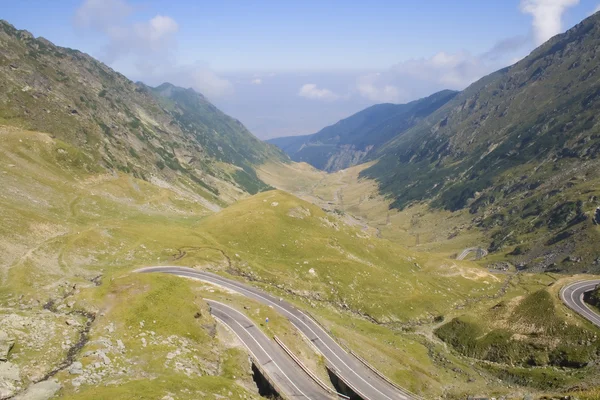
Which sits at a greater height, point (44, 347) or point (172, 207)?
point (172, 207)

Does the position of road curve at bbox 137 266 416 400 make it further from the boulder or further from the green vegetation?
the boulder

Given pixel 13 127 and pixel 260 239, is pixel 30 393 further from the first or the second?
pixel 13 127

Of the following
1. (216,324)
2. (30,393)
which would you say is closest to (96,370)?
(30,393)

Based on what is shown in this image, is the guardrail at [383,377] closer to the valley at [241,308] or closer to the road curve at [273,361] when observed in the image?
the valley at [241,308]

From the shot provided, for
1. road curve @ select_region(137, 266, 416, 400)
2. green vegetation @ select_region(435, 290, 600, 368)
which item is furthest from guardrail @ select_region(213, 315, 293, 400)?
green vegetation @ select_region(435, 290, 600, 368)

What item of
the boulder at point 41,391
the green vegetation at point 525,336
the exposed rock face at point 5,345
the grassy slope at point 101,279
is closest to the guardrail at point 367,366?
the grassy slope at point 101,279

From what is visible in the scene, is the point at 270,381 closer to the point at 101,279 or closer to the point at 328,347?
the point at 328,347

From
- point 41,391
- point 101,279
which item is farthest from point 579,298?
point 41,391
